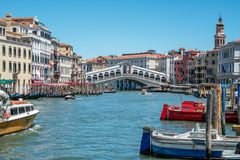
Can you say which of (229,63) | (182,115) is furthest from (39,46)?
(182,115)

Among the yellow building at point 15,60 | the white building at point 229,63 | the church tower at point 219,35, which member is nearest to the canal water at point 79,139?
the yellow building at point 15,60

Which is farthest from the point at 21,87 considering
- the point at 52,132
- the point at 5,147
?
the point at 5,147

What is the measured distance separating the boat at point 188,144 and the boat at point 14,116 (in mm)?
4486

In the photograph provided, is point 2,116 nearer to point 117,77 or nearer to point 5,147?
point 5,147

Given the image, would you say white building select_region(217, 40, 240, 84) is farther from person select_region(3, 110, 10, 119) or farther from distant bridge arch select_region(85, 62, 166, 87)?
person select_region(3, 110, 10, 119)

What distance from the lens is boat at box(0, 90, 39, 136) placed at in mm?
14023

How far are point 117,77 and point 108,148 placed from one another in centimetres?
5519

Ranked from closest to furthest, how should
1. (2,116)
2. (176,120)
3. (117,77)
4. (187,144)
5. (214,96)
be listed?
(187,144), (214,96), (2,116), (176,120), (117,77)

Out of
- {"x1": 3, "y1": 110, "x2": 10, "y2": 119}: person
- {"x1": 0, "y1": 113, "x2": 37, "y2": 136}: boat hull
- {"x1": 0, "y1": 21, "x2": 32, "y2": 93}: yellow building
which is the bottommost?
{"x1": 0, "y1": 113, "x2": 37, "y2": 136}: boat hull

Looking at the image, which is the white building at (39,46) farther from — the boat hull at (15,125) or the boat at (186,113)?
the boat hull at (15,125)

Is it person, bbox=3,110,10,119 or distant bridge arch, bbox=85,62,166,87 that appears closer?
person, bbox=3,110,10,119

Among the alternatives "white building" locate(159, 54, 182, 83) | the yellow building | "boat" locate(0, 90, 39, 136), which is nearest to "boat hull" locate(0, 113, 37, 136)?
"boat" locate(0, 90, 39, 136)

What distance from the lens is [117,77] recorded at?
2675 inches

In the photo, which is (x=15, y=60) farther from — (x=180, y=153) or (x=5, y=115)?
(x=180, y=153)
